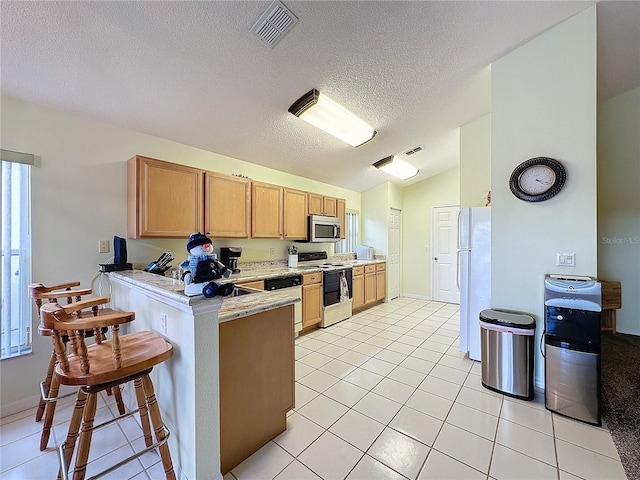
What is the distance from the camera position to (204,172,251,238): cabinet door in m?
3.03

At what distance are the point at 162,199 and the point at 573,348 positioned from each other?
3.72 meters

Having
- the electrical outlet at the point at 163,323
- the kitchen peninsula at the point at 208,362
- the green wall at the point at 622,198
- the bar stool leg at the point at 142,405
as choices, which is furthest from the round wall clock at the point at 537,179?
the bar stool leg at the point at 142,405

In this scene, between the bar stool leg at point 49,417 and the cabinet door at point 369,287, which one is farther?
the cabinet door at point 369,287

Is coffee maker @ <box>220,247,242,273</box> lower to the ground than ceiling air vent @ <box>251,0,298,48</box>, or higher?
lower

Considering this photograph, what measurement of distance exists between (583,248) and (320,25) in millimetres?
2745

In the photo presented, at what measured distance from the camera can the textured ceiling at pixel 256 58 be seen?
169 centimetres

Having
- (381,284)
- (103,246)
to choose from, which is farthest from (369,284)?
(103,246)

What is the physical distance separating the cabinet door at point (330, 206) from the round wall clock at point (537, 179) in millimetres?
2805

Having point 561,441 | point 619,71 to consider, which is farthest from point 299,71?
point 619,71

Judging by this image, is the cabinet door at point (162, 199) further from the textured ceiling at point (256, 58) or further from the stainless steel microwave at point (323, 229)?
the stainless steel microwave at point (323, 229)

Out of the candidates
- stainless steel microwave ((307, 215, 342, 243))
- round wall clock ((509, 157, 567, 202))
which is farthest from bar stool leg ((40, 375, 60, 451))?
round wall clock ((509, 157, 567, 202))

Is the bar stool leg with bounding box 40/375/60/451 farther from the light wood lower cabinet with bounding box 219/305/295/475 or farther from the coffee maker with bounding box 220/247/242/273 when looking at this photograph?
the coffee maker with bounding box 220/247/242/273

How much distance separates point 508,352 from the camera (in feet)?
7.47

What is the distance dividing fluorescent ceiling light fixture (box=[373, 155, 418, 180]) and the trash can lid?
2.84m
